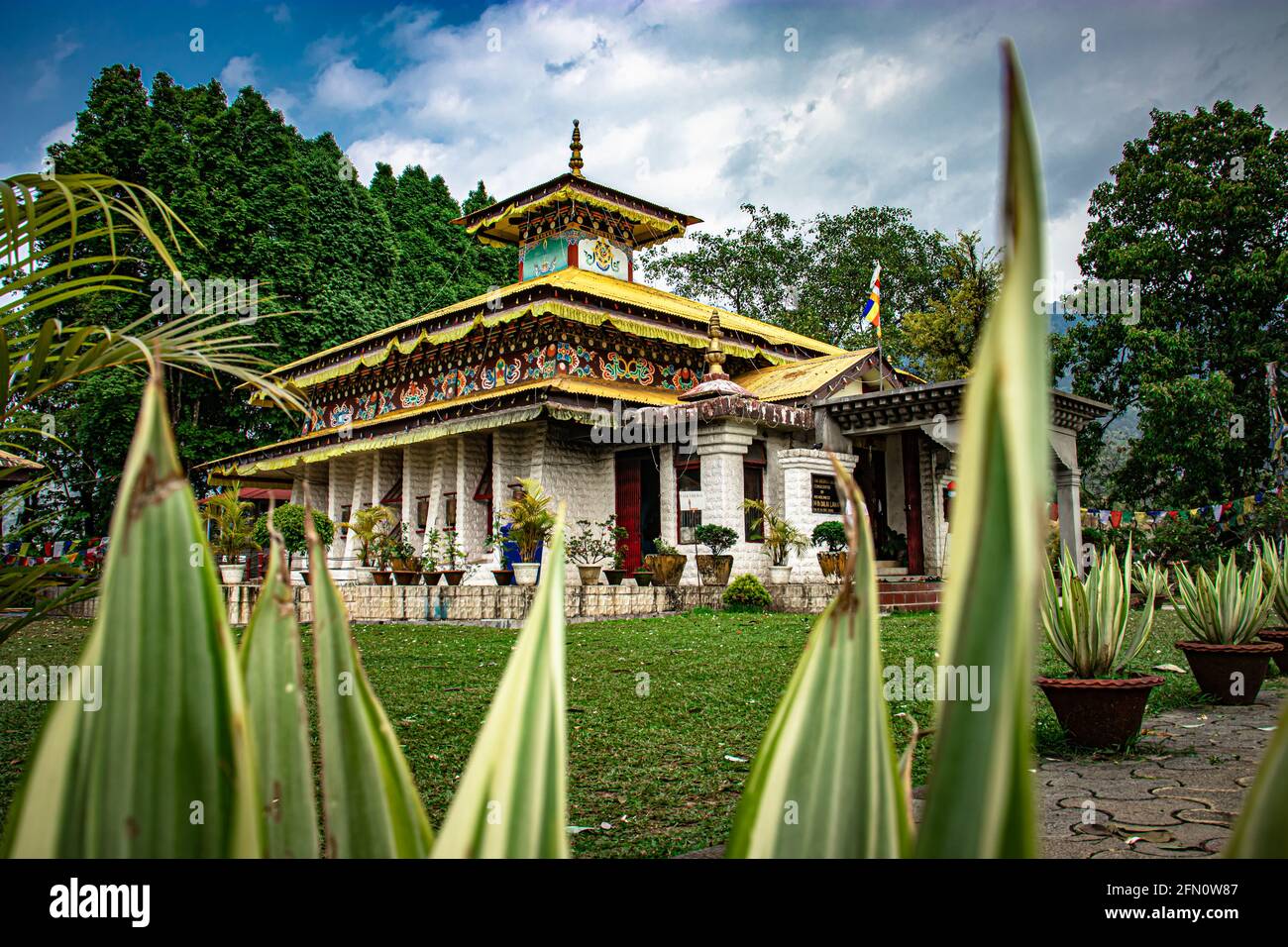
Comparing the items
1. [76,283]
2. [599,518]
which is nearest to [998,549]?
[76,283]

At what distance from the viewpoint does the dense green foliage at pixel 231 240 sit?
2431 cm

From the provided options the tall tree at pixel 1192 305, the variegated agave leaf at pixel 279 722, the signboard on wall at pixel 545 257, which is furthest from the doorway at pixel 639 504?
the variegated agave leaf at pixel 279 722

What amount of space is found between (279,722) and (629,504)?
51.0 feet

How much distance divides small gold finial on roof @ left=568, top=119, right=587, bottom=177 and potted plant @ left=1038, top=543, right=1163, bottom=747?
17.5 m

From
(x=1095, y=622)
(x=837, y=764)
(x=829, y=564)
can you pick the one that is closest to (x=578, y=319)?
(x=829, y=564)

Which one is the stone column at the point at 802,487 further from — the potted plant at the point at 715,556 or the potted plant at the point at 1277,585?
the potted plant at the point at 1277,585

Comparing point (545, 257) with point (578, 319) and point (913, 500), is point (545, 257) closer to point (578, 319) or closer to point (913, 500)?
point (578, 319)

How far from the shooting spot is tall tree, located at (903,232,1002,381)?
21.0m

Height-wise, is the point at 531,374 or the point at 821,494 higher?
the point at 531,374

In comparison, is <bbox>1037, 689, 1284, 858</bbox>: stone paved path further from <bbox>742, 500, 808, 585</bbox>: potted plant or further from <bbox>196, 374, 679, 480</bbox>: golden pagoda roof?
<bbox>196, 374, 679, 480</bbox>: golden pagoda roof

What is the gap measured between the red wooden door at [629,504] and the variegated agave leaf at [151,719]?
15262 millimetres

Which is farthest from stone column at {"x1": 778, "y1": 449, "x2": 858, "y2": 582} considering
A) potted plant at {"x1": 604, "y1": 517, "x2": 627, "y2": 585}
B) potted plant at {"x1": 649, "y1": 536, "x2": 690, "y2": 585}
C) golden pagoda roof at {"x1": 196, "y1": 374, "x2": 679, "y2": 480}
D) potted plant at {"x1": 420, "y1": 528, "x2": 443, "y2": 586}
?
potted plant at {"x1": 420, "y1": 528, "x2": 443, "y2": 586}

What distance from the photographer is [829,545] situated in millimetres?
14250
